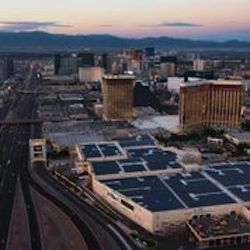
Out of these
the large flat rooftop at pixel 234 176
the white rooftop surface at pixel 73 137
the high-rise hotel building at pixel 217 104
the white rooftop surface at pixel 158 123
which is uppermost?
the high-rise hotel building at pixel 217 104

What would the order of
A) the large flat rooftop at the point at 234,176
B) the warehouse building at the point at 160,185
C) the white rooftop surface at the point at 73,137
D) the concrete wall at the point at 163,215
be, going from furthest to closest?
the white rooftop surface at the point at 73,137
the large flat rooftop at the point at 234,176
the warehouse building at the point at 160,185
the concrete wall at the point at 163,215

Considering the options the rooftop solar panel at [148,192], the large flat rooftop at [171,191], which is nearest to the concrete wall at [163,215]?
the large flat rooftop at [171,191]

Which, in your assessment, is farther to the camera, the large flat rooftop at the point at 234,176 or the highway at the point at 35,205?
the large flat rooftop at the point at 234,176

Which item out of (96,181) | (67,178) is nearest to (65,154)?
(67,178)

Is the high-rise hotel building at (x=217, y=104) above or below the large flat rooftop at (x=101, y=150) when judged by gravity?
above

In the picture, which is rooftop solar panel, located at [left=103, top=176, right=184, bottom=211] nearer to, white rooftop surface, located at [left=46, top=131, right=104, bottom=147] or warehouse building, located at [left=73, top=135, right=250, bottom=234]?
warehouse building, located at [left=73, top=135, right=250, bottom=234]

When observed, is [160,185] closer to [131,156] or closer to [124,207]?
[124,207]

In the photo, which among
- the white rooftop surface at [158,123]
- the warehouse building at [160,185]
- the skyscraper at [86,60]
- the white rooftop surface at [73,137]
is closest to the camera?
the warehouse building at [160,185]

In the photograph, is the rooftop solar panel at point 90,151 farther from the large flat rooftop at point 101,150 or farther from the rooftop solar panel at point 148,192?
the rooftop solar panel at point 148,192
